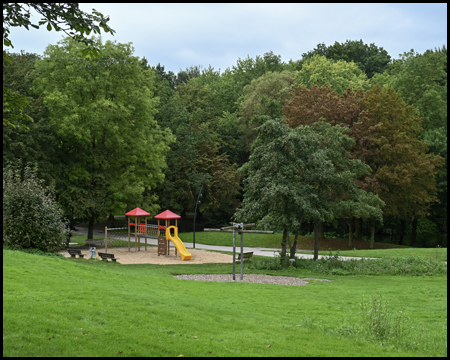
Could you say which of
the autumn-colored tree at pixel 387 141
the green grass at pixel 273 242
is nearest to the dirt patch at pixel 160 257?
the green grass at pixel 273 242

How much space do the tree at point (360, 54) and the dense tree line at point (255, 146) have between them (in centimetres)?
1561

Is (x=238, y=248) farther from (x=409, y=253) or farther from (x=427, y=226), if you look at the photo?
(x=427, y=226)

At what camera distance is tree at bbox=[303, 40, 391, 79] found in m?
64.1

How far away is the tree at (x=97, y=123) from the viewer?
102ft

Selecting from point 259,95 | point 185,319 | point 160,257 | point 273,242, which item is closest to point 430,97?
point 259,95

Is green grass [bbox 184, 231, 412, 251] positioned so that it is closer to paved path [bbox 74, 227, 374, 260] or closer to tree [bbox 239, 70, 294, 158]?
paved path [bbox 74, 227, 374, 260]

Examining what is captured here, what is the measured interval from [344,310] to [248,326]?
4.47 metres

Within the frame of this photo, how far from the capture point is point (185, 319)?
9219 mm

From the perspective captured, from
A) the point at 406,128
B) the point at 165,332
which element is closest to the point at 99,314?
the point at 165,332

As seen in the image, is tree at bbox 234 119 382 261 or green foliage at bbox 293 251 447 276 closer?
green foliage at bbox 293 251 447 276

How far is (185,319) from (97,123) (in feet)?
79.9

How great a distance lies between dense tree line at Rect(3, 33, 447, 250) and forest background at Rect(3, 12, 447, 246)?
97 mm

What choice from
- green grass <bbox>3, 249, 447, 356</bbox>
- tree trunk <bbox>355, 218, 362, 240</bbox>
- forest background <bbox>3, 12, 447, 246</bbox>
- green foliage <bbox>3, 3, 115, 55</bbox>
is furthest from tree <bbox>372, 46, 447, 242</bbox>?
green foliage <bbox>3, 3, 115, 55</bbox>

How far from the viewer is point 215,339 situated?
25.8 ft
